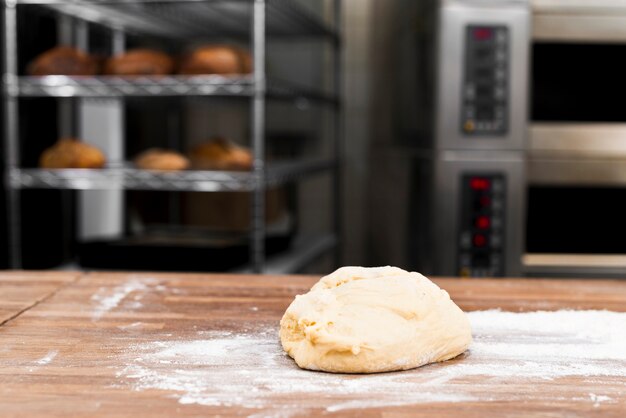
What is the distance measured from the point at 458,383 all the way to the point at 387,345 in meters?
0.08

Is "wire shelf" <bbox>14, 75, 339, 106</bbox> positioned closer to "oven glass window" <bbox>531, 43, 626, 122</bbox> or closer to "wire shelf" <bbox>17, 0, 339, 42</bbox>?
"wire shelf" <bbox>17, 0, 339, 42</bbox>

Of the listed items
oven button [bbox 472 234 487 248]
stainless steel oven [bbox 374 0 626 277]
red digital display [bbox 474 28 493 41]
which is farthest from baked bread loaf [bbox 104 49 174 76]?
oven button [bbox 472 234 487 248]

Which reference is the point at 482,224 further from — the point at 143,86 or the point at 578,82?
the point at 143,86

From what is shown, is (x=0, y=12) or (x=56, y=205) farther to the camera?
(x=56, y=205)

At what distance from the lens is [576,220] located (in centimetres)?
202

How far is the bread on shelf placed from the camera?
2.19 meters

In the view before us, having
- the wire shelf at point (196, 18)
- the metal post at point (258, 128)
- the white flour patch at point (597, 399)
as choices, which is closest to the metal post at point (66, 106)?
the wire shelf at point (196, 18)

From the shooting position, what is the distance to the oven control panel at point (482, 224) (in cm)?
204

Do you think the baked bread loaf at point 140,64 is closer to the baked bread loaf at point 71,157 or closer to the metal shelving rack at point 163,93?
the metal shelving rack at point 163,93

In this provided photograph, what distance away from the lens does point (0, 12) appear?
7.89 ft

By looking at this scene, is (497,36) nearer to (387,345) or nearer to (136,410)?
(387,345)

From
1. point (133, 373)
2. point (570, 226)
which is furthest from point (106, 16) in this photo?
point (133, 373)

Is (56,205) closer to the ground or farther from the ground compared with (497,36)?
closer to the ground

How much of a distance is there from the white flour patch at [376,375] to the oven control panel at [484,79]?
41.0 inches
